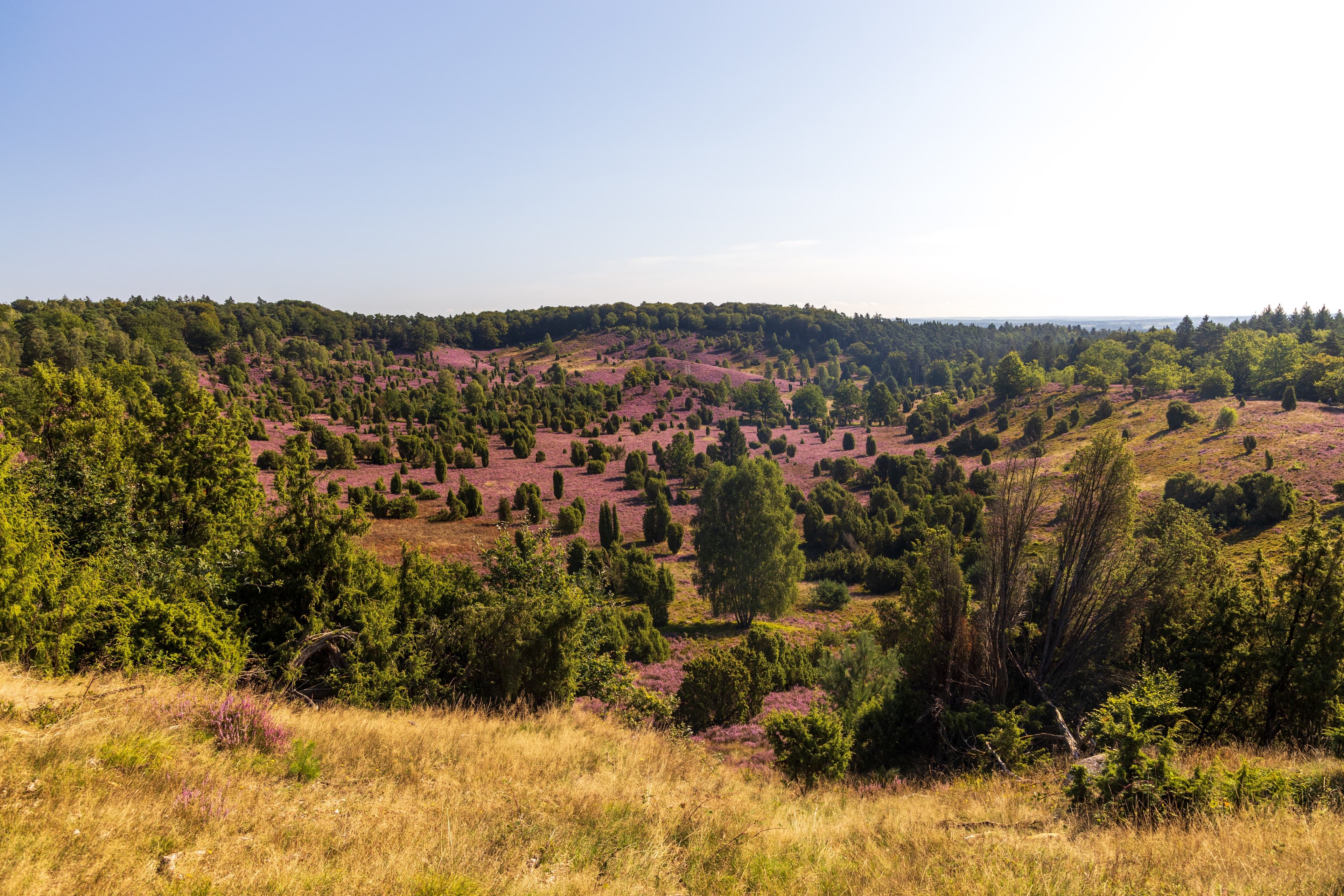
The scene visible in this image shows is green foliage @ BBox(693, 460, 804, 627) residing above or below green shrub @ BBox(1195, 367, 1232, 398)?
below

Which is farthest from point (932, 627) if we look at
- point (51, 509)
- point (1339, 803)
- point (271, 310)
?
point (271, 310)

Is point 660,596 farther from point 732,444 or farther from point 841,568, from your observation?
point 732,444

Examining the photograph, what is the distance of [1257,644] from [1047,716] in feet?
16.7

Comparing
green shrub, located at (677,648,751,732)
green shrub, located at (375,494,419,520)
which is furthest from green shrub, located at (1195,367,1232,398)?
green shrub, located at (375,494,419,520)

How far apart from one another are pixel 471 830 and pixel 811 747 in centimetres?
840

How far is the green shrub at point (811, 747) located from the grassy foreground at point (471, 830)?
3.03 m

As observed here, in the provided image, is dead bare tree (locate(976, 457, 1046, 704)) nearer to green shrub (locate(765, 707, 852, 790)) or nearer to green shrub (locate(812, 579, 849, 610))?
green shrub (locate(765, 707, 852, 790))

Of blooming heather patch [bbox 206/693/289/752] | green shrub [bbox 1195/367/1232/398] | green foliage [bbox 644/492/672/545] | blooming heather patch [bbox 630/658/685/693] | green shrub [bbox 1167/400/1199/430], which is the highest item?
green shrub [bbox 1195/367/1232/398]

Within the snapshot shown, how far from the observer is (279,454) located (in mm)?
40969

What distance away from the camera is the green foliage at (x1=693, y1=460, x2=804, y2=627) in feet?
108

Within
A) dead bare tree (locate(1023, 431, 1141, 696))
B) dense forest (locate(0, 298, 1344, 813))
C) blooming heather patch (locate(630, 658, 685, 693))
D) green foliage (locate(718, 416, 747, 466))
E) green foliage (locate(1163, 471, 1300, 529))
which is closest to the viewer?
dense forest (locate(0, 298, 1344, 813))

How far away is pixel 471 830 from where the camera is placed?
658 cm

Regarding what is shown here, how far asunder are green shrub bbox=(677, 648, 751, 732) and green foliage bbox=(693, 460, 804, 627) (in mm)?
12546

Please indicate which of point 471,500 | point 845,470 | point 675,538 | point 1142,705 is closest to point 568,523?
point 471,500
